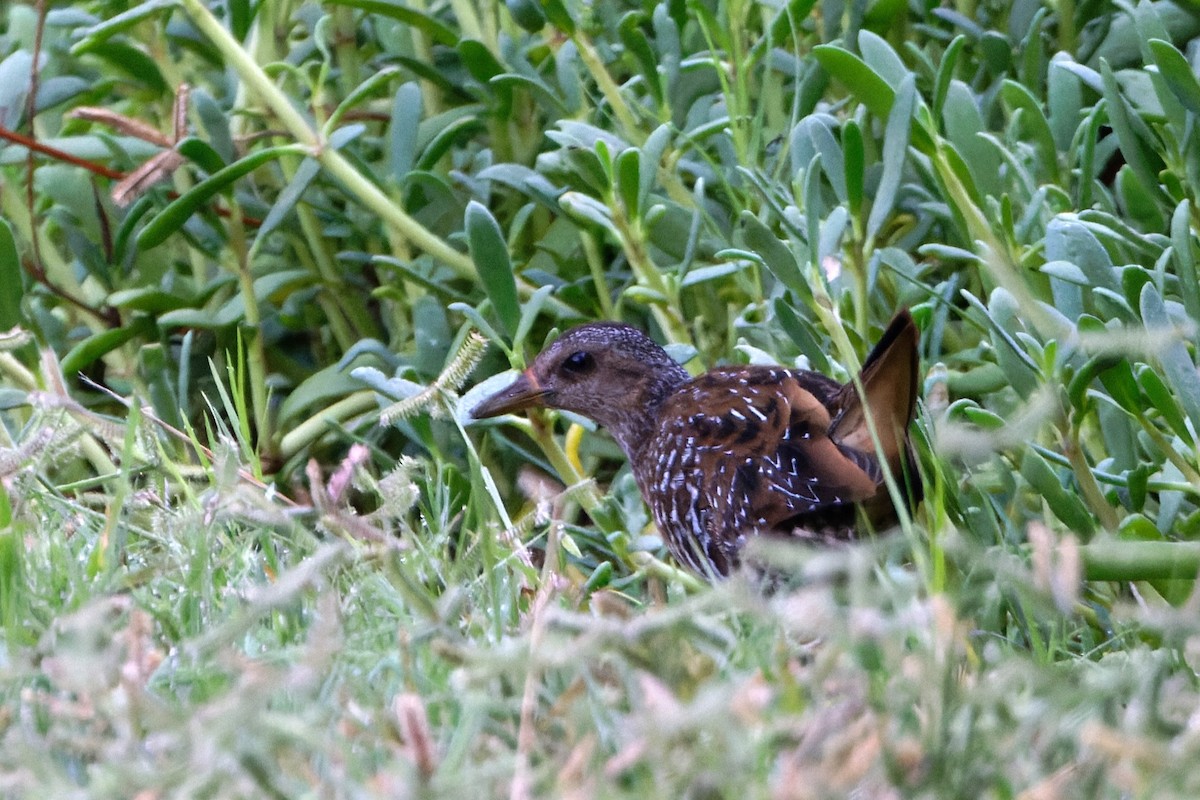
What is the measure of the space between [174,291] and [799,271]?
7.10 ft

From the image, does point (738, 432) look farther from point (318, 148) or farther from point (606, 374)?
point (318, 148)

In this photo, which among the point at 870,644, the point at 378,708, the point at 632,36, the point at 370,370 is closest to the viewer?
the point at 870,644

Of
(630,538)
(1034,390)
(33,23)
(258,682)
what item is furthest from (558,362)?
(258,682)

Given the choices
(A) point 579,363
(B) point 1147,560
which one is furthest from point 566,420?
(B) point 1147,560

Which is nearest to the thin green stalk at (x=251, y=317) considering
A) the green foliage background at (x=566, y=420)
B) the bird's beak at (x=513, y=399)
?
the green foliage background at (x=566, y=420)

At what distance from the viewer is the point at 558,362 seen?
3512 mm

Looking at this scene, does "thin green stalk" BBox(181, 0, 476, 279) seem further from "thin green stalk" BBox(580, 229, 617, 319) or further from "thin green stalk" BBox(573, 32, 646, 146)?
"thin green stalk" BBox(573, 32, 646, 146)

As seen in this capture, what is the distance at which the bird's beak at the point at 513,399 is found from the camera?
3334 mm

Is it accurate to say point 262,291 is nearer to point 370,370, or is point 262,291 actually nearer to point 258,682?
point 370,370

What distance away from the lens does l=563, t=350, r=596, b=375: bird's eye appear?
354 centimetres

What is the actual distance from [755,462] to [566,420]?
4.48 feet

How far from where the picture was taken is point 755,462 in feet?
9.93

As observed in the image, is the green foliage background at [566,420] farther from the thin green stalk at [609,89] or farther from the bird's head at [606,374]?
the bird's head at [606,374]

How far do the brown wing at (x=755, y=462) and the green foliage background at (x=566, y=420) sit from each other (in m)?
0.12
